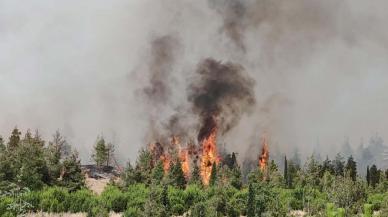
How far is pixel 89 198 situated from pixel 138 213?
6195 mm

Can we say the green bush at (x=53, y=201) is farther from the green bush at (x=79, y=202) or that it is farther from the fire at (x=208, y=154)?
the fire at (x=208, y=154)

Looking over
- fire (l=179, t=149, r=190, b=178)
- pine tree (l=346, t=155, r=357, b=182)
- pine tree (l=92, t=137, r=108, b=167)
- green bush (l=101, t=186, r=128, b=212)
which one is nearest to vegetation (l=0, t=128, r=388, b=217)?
green bush (l=101, t=186, r=128, b=212)

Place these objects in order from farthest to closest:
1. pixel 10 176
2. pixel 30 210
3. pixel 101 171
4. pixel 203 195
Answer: pixel 101 171, pixel 10 176, pixel 203 195, pixel 30 210

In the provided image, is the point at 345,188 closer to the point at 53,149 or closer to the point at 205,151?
the point at 53,149

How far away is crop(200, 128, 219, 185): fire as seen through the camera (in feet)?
291

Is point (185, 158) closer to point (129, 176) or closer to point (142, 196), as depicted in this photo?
point (129, 176)

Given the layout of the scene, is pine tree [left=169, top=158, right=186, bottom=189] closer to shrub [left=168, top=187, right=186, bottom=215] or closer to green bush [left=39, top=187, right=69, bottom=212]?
shrub [left=168, top=187, right=186, bottom=215]

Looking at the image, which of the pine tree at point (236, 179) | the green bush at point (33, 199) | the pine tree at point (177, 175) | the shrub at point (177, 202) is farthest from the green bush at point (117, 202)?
the pine tree at point (236, 179)

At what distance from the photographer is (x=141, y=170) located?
147 ft

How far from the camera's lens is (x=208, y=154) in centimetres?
9950

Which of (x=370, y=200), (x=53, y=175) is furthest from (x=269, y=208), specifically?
(x=53, y=175)

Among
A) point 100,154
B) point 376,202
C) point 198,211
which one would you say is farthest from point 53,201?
point 100,154

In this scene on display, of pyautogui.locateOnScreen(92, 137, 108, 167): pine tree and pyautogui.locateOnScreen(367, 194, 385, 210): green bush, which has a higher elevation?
pyautogui.locateOnScreen(92, 137, 108, 167): pine tree

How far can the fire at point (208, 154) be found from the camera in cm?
8875
